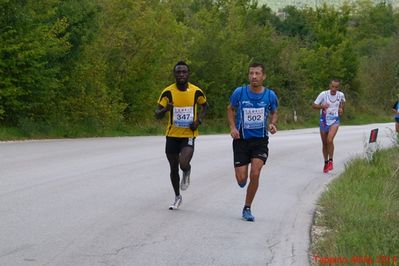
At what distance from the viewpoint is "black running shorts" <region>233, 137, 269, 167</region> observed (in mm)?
9531

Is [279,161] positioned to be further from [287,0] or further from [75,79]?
[287,0]

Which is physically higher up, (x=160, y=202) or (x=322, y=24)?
(x=322, y=24)

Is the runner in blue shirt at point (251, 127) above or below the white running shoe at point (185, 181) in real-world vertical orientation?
above

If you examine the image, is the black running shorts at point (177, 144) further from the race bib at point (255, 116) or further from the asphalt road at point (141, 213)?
the race bib at point (255, 116)

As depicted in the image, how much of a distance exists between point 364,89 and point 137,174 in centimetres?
5617

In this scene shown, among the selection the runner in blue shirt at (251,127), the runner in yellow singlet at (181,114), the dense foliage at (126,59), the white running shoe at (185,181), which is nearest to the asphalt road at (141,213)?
the white running shoe at (185,181)

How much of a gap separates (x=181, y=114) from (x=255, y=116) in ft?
3.59

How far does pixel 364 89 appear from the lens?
67.4m

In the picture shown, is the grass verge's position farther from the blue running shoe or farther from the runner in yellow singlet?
the runner in yellow singlet

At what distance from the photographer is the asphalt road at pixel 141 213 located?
7.54m

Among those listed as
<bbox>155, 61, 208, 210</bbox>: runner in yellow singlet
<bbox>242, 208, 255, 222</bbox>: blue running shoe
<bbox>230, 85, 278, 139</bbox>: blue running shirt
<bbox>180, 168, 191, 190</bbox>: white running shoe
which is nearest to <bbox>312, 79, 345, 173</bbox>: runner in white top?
<bbox>180, 168, 191, 190</bbox>: white running shoe

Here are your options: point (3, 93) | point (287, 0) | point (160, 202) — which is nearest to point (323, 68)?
point (3, 93)

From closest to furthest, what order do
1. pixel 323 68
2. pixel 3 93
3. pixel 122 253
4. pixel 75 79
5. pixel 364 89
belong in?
pixel 122 253 → pixel 3 93 → pixel 75 79 → pixel 323 68 → pixel 364 89

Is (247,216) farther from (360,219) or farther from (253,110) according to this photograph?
(360,219)
